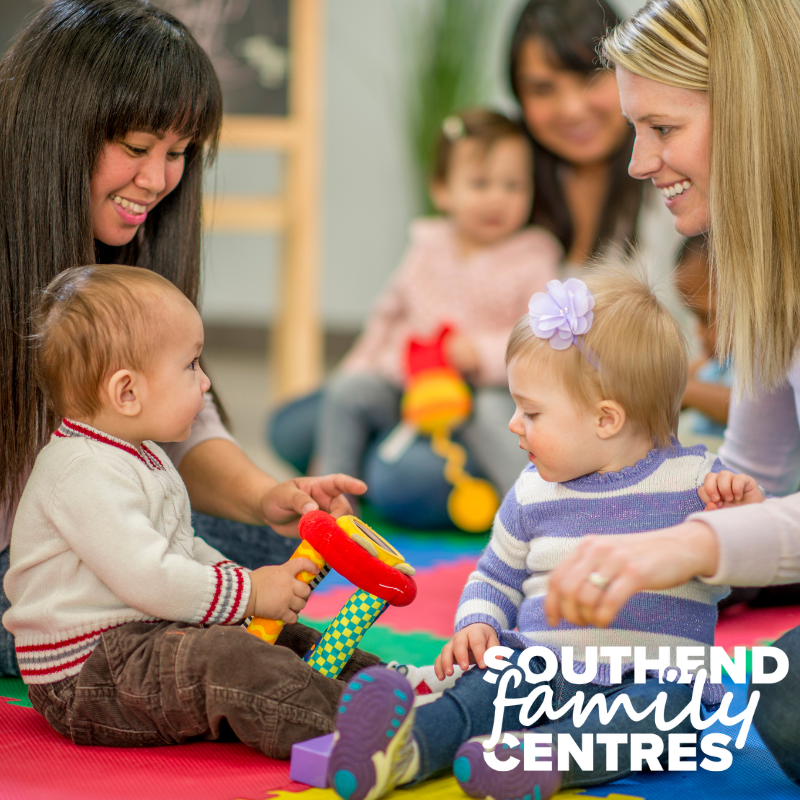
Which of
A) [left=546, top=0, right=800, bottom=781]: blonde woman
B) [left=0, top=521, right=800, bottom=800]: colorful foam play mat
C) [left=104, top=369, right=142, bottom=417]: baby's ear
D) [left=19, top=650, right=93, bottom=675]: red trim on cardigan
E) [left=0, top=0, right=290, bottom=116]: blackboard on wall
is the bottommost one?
[left=0, top=521, right=800, bottom=800]: colorful foam play mat

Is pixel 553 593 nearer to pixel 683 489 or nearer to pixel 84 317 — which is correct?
pixel 683 489

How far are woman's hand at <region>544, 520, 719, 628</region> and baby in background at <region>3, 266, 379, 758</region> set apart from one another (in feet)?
0.89

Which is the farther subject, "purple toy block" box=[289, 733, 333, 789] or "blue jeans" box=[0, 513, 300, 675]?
"blue jeans" box=[0, 513, 300, 675]

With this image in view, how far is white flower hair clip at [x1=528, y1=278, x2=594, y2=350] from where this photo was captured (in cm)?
93

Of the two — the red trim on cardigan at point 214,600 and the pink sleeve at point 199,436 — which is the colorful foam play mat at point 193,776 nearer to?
the red trim on cardigan at point 214,600

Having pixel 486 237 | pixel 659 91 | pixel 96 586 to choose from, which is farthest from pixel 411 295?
pixel 96 586

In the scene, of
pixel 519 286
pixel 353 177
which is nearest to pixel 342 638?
pixel 519 286

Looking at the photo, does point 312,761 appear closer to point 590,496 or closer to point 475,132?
point 590,496

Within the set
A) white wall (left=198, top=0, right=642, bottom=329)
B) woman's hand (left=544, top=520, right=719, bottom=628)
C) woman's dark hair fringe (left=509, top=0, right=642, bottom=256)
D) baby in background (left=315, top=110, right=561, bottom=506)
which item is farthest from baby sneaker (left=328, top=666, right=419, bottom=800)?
white wall (left=198, top=0, right=642, bottom=329)

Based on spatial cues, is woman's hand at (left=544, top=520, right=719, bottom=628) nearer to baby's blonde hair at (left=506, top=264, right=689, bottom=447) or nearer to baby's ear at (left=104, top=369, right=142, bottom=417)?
baby's blonde hair at (left=506, top=264, right=689, bottom=447)

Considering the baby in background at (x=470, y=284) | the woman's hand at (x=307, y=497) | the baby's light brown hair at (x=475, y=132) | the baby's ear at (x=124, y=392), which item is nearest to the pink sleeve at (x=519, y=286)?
the baby in background at (x=470, y=284)

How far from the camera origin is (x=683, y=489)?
939 millimetres

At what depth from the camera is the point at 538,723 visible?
0.92m

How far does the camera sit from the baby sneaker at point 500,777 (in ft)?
2.58
